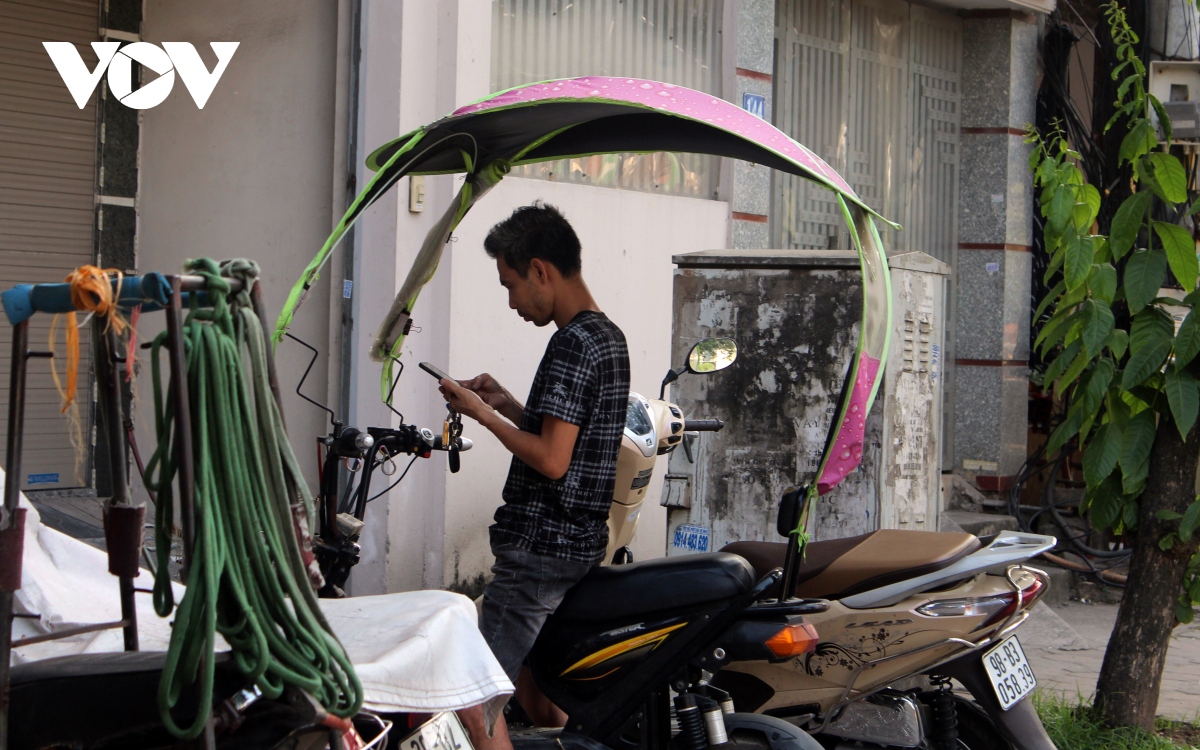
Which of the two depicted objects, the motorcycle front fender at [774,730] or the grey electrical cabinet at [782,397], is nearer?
the motorcycle front fender at [774,730]

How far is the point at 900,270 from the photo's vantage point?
5.00 meters

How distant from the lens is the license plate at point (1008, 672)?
3.34 m

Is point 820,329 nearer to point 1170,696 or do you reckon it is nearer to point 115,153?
point 1170,696

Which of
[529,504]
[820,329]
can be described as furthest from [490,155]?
[820,329]

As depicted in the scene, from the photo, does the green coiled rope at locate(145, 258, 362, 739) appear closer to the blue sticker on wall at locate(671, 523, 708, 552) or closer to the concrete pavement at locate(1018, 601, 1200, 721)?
the blue sticker on wall at locate(671, 523, 708, 552)

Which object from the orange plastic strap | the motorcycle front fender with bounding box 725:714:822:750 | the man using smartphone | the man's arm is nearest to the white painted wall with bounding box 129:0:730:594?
the man using smartphone

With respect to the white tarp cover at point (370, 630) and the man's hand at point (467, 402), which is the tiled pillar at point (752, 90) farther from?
the white tarp cover at point (370, 630)

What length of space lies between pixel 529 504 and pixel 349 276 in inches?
116

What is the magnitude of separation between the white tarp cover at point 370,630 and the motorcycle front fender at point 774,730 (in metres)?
1.02

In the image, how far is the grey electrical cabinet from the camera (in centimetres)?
488

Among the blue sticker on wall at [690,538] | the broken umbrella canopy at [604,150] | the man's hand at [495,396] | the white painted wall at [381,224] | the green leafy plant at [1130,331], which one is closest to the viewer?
the broken umbrella canopy at [604,150]

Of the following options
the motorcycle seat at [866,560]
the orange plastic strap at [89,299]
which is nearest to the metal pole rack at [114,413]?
the orange plastic strap at [89,299]

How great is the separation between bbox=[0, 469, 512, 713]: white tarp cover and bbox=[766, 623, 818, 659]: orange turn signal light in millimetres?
930

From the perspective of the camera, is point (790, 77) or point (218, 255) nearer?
point (218, 255)
